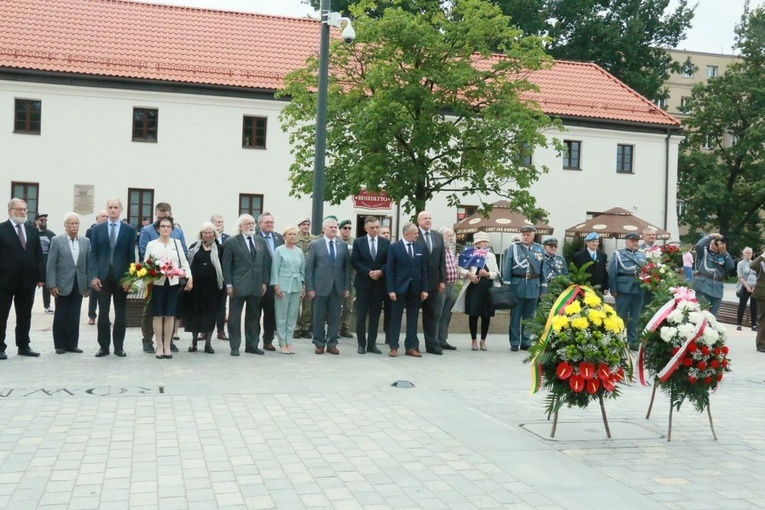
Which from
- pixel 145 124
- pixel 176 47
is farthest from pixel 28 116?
pixel 176 47

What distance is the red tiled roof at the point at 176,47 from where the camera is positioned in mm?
31016

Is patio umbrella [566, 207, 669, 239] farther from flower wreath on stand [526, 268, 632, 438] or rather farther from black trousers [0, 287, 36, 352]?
flower wreath on stand [526, 268, 632, 438]

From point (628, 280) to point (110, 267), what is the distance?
27.7ft

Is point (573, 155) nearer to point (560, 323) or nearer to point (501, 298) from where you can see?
point (501, 298)

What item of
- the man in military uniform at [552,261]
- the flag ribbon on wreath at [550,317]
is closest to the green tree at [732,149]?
the man in military uniform at [552,261]

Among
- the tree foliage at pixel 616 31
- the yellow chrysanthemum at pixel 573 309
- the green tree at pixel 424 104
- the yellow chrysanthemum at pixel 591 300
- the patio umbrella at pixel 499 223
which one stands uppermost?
the tree foliage at pixel 616 31

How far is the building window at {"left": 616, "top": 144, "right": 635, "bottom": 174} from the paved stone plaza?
27.5 meters

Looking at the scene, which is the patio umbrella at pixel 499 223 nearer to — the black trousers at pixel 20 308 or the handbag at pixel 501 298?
the handbag at pixel 501 298

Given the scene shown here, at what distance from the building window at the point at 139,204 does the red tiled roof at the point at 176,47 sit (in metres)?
4.08

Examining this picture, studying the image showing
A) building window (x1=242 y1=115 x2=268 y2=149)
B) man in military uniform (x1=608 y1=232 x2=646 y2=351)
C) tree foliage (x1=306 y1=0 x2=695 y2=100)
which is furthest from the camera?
tree foliage (x1=306 y1=0 x2=695 y2=100)

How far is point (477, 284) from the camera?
13.9 meters

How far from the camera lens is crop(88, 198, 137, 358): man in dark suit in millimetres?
11812

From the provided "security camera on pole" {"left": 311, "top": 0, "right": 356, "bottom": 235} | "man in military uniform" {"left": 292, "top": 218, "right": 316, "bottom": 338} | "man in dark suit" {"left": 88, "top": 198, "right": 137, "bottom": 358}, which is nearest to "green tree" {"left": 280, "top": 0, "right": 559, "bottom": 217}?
"security camera on pole" {"left": 311, "top": 0, "right": 356, "bottom": 235}

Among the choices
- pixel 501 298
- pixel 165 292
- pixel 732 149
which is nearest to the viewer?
pixel 165 292
